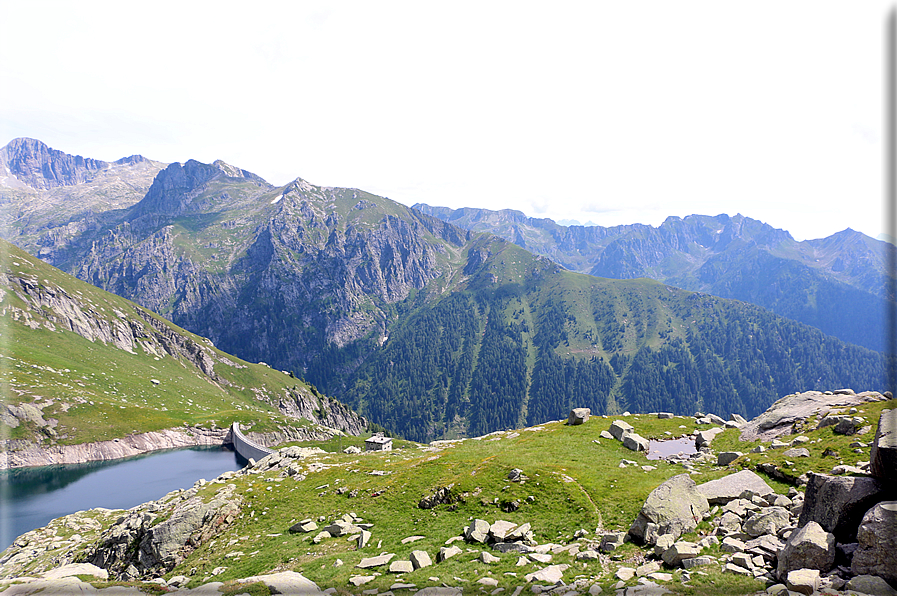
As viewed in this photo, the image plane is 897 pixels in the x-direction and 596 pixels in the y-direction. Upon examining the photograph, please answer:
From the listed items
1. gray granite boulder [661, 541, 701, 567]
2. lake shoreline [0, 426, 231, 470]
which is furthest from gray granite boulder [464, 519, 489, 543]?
lake shoreline [0, 426, 231, 470]

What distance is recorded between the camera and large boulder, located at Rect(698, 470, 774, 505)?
995 inches

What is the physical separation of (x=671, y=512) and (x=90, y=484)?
157 metres

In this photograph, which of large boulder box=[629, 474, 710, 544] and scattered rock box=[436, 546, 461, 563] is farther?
scattered rock box=[436, 546, 461, 563]

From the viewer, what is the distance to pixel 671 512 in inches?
911

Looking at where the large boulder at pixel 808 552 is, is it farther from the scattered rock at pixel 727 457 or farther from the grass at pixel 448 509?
the scattered rock at pixel 727 457

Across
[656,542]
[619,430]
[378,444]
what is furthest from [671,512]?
[378,444]

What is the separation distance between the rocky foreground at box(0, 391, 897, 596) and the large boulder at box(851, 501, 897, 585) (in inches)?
1.5

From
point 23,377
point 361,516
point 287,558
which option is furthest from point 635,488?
point 23,377

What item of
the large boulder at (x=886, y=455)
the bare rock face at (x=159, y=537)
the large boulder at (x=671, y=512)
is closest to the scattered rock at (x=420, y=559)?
the large boulder at (x=671, y=512)

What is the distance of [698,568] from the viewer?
18.0 meters

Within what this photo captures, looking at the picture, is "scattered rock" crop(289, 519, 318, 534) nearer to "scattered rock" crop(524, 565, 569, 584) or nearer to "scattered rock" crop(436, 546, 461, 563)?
"scattered rock" crop(436, 546, 461, 563)

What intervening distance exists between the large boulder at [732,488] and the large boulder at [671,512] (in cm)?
126

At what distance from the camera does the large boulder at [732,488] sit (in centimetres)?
2528

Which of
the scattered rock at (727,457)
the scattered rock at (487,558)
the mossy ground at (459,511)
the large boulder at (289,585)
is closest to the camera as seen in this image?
the large boulder at (289,585)
